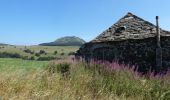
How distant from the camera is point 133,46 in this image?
19.8 meters

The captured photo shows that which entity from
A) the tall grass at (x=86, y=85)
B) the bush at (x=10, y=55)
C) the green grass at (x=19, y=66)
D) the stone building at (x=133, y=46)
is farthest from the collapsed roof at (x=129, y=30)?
the bush at (x=10, y=55)

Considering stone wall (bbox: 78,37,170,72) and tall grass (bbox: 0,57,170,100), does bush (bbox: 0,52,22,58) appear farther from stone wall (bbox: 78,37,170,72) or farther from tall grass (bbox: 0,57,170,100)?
tall grass (bbox: 0,57,170,100)

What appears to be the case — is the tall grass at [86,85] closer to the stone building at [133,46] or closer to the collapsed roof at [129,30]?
the stone building at [133,46]

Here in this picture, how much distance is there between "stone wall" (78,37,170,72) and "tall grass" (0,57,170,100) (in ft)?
21.1

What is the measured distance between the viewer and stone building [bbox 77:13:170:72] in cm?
1898

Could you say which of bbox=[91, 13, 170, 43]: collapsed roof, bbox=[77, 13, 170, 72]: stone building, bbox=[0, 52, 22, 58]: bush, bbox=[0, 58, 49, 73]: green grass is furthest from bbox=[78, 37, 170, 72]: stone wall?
bbox=[0, 52, 22, 58]: bush

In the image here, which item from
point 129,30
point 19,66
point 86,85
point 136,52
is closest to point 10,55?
point 19,66

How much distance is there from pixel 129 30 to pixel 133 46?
5.07ft

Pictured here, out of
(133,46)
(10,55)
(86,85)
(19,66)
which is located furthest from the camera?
(10,55)

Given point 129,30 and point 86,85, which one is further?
point 129,30

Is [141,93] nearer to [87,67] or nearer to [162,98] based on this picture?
[162,98]

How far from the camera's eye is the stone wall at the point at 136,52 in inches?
746

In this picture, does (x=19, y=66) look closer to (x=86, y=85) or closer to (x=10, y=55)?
(x=86, y=85)

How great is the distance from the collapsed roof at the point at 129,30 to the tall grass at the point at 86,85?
7145 millimetres
